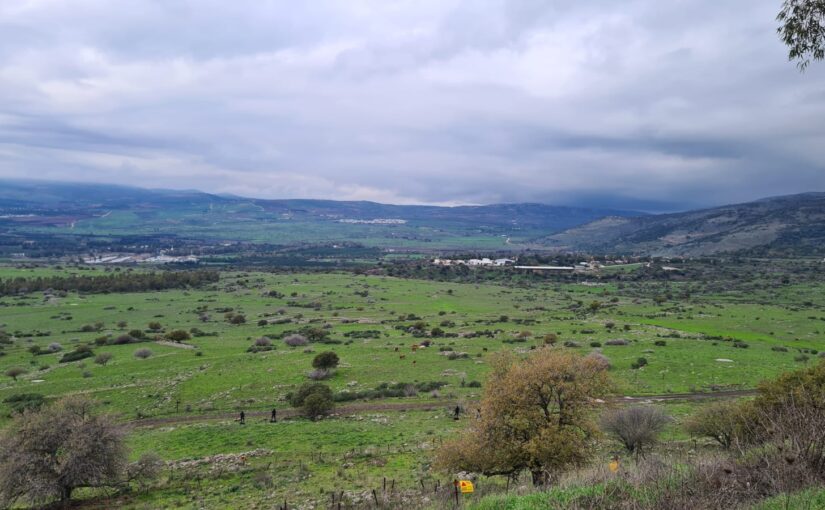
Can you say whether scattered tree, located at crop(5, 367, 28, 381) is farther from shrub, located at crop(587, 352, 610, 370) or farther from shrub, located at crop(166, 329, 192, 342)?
shrub, located at crop(587, 352, 610, 370)

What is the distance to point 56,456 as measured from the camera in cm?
2184

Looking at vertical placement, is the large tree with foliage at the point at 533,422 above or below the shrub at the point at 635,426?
above

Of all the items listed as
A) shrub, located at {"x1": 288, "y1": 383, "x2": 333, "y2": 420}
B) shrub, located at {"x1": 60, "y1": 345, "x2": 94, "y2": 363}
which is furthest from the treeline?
shrub, located at {"x1": 288, "y1": 383, "x2": 333, "y2": 420}

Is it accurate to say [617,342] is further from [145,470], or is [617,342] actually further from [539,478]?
[145,470]

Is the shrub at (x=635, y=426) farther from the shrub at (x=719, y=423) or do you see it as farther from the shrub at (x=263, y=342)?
the shrub at (x=263, y=342)

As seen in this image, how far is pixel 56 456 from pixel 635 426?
89.3 feet

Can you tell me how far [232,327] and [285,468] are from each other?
61898 millimetres

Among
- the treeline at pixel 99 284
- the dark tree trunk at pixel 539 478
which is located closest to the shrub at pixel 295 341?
the dark tree trunk at pixel 539 478

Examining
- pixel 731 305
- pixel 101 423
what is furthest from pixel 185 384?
pixel 731 305

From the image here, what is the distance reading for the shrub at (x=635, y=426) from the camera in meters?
23.0

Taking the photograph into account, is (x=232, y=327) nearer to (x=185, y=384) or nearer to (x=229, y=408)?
(x=185, y=384)

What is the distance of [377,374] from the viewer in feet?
152

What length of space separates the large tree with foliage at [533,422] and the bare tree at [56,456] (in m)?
16.0

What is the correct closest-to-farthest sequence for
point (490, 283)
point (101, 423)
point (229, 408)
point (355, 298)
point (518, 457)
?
point (518, 457)
point (101, 423)
point (229, 408)
point (355, 298)
point (490, 283)
